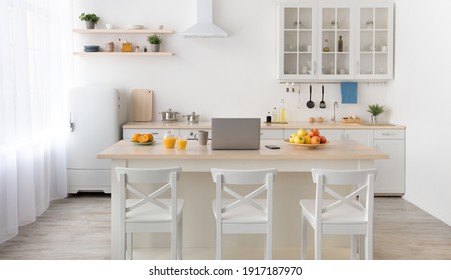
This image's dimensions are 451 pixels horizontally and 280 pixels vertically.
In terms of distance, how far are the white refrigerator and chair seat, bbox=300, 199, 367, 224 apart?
3.59 meters

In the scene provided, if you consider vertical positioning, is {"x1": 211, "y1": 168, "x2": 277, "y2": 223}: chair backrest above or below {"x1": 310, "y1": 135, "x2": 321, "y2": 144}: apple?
below

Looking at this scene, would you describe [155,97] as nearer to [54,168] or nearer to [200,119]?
[200,119]

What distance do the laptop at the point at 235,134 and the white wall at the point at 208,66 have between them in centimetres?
322

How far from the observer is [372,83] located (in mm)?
7289

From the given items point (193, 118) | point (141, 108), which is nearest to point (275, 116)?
point (193, 118)

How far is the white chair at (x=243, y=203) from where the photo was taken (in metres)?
3.41

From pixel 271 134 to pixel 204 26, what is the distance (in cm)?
162

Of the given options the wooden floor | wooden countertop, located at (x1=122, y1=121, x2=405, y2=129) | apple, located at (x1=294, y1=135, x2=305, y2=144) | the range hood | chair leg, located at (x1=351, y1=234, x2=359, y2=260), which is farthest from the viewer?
the range hood

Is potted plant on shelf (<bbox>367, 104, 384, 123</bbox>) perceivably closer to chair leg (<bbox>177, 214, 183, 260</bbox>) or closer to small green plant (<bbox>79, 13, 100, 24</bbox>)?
small green plant (<bbox>79, 13, 100, 24</bbox>)

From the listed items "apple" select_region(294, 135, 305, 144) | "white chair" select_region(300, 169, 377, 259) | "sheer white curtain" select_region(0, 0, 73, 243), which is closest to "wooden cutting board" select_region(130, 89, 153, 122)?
"sheer white curtain" select_region(0, 0, 73, 243)

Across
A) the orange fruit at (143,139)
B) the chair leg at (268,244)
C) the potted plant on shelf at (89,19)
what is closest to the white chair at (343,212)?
the chair leg at (268,244)

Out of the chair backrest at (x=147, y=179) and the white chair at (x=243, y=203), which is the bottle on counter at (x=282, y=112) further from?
the chair backrest at (x=147, y=179)

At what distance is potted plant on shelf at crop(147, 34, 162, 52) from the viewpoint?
7027mm
